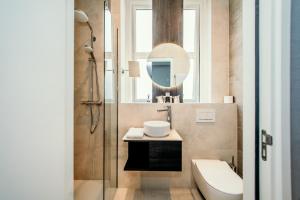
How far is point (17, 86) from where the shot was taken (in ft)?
2.11

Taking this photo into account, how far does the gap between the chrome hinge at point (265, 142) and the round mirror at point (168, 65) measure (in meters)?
1.71

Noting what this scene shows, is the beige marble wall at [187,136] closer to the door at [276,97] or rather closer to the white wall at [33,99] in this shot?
the door at [276,97]

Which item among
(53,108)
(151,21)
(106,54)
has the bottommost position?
(53,108)

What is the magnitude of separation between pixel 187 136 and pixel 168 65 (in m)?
0.92

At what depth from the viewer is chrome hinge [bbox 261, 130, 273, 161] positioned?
78 cm

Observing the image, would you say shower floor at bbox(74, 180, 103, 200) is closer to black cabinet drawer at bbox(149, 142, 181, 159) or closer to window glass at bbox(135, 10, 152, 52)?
black cabinet drawer at bbox(149, 142, 181, 159)

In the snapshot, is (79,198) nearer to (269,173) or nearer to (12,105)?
(12,105)

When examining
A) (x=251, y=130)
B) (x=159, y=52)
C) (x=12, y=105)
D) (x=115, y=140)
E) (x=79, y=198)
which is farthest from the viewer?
(x=159, y=52)

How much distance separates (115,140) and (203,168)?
3.18 ft

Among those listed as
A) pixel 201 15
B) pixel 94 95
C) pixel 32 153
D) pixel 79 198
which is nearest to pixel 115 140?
pixel 94 95

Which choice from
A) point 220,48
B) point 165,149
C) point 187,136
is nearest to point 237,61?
point 220,48

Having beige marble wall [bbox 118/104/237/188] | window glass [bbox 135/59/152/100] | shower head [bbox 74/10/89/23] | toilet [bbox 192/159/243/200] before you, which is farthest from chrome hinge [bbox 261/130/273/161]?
window glass [bbox 135/59/152/100]

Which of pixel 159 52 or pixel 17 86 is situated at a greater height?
pixel 159 52

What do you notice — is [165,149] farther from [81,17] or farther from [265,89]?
[81,17]
